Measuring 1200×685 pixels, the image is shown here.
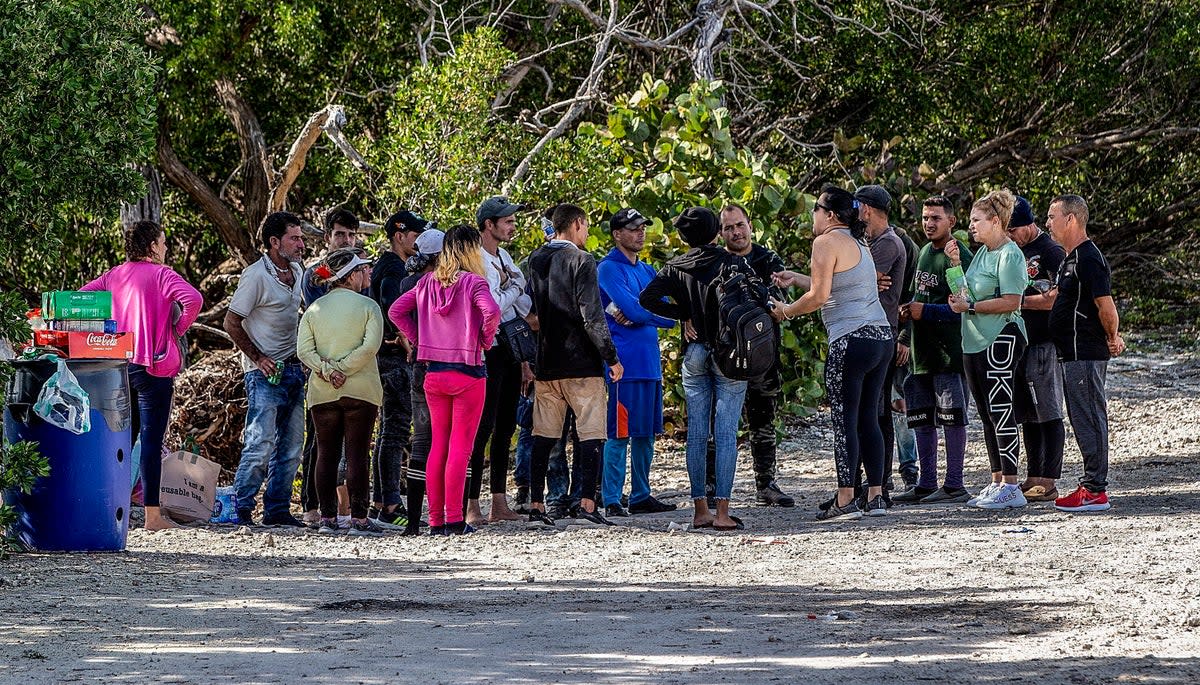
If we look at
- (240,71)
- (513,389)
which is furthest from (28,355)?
(240,71)

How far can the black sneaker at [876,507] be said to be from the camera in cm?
916

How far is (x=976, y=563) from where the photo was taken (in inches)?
288

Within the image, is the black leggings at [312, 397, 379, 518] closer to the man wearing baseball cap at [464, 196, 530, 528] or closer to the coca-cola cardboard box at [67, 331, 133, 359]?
the man wearing baseball cap at [464, 196, 530, 528]

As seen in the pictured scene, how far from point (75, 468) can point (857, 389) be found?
4115mm

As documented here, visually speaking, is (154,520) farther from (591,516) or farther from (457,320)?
(591,516)

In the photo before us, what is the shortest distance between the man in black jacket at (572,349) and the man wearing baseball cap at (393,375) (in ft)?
2.57

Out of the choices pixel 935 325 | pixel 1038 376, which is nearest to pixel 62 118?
pixel 935 325

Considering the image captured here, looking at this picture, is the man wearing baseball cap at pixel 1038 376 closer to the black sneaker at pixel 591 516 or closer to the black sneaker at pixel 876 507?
the black sneaker at pixel 876 507

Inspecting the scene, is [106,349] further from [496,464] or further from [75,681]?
[75,681]

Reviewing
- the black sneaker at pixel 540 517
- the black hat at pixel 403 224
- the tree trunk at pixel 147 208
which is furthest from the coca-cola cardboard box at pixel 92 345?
the tree trunk at pixel 147 208

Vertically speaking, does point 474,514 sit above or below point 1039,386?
below

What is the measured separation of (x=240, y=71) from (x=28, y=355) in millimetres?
8078

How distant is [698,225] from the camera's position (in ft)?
28.3

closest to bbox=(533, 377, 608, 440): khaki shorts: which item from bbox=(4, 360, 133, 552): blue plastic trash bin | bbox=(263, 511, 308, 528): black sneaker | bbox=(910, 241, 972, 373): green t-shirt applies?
bbox=(263, 511, 308, 528): black sneaker
